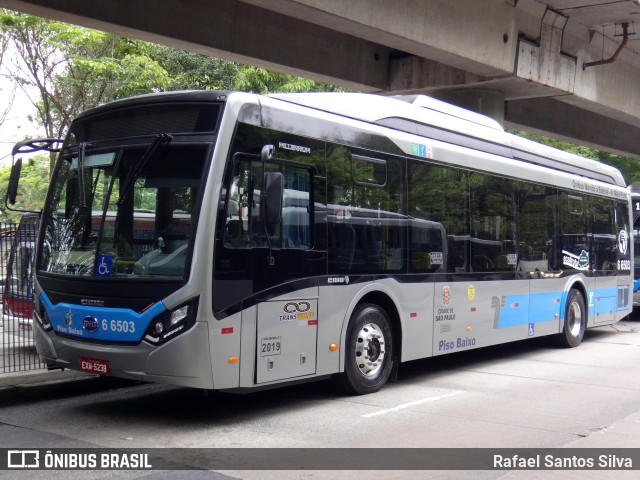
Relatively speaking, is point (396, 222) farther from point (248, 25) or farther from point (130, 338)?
point (248, 25)

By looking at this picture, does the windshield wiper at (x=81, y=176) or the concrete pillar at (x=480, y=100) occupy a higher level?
the concrete pillar at (x=480, y=100)

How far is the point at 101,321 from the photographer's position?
7734 mm

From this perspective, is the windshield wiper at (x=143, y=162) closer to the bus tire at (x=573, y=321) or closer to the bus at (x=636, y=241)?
the bus tire at (x=573, y=321)

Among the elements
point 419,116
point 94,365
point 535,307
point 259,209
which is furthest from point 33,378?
point 535,307

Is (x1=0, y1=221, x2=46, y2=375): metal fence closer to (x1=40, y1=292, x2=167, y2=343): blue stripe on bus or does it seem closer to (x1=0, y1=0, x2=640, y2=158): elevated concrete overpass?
(x1=40, y1=292, x2=167, y2=343): blue stripe on bus

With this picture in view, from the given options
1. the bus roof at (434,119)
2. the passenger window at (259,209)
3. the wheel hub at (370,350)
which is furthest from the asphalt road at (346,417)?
the bus roof at (434,119)

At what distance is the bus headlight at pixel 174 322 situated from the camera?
735 centimetres

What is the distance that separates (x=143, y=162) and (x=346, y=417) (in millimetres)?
3435

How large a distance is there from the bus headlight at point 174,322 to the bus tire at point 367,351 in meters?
2.43

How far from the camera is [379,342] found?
9.67m

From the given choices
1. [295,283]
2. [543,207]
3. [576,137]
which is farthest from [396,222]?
[576,137]

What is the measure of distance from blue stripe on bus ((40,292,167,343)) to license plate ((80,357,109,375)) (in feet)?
0.71

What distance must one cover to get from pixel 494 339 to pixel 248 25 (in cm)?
691

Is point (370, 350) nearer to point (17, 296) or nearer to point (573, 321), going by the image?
point (17, 296)
